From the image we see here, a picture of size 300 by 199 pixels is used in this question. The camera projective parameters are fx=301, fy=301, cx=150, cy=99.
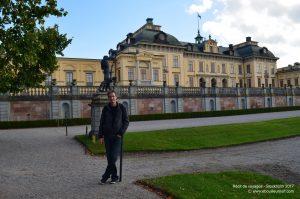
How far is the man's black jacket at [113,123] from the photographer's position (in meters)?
7.80

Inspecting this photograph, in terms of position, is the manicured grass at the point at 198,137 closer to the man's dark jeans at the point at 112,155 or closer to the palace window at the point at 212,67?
the man's dark jeans at the point at 112,155

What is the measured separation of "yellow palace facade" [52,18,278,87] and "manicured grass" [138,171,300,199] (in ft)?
109

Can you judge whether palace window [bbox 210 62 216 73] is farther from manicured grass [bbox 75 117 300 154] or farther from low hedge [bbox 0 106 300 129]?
manicured grass [bbox 75 117 300 154]

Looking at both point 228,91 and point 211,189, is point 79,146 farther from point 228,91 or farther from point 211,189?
point 228,91

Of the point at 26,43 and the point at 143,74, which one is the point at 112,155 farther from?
the point at 143,74

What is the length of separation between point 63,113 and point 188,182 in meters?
25.1

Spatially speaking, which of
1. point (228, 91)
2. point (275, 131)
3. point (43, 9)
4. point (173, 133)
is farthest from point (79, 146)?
point (228, 91)

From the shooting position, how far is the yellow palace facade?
54.2 metres

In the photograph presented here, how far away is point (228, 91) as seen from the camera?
1718 inches

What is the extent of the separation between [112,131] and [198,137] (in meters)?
10.00

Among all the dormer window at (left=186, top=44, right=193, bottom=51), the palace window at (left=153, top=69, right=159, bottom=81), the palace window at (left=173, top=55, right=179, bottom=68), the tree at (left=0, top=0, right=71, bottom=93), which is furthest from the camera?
the dormer window at (left=186, top=44, right=193, bottom=51)

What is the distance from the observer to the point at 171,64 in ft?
199

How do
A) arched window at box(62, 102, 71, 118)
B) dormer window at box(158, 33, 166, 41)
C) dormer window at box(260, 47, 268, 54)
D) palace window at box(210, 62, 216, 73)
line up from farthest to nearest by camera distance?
1. dormer window at box(260, 47, 268, 54)
2. palace window at box(210, 62, 216, 73)
3. dormer window at box(158, 33, 166, 41)
4. arched window at box(62, 102, 71, 118)

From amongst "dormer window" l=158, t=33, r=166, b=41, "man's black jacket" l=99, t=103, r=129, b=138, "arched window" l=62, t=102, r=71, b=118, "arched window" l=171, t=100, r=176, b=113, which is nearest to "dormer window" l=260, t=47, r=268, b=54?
"dormer window" l=158, t=33, r=166, b=41
